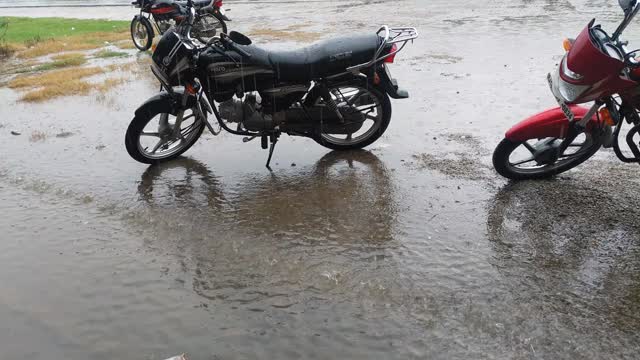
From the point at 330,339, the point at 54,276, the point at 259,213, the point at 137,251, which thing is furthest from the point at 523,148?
the point at 54,276

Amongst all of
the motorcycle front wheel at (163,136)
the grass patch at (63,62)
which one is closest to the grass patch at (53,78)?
the grass patch at (63,62)

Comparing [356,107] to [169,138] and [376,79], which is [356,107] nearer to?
[376,79]

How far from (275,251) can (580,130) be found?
2.67 m

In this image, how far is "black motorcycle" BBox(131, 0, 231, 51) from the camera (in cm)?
1017

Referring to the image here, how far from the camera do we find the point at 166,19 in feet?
34.0

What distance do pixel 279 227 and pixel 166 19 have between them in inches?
317

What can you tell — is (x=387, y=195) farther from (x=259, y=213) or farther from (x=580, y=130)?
(x=580, y=130)

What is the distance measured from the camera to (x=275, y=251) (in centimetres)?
355

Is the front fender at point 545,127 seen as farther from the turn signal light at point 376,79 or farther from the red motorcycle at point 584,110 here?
the turn signal light at point 376,79

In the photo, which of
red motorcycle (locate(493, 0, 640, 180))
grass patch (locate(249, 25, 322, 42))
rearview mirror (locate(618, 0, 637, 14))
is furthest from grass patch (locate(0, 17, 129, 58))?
rearview mirror (locate(618, 0, 637, 14))

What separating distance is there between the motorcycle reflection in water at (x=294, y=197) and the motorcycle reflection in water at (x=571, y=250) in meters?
0.92

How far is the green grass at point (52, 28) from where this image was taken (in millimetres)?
12961

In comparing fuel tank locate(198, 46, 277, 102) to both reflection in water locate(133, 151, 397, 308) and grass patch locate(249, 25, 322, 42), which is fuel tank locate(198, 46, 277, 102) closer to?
reflection in water locate(133, 151, 397, 308)

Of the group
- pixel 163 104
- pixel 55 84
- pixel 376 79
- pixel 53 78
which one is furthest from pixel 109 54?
pixel 376 79
